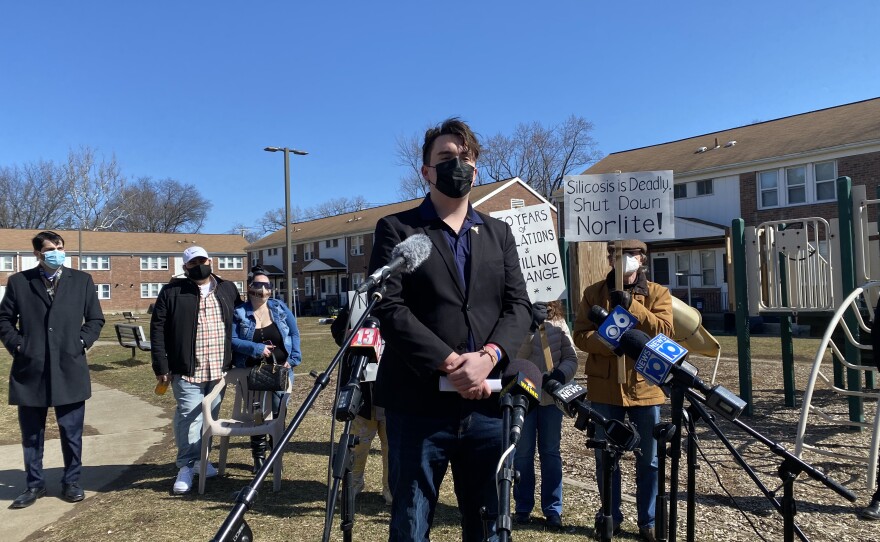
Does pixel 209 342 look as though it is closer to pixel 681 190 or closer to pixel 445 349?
pixel 445 349

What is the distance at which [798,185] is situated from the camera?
80.8ft

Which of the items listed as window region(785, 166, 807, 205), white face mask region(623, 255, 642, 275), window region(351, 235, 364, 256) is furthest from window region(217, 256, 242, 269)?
white face mask region(623, 255, 642, 275)

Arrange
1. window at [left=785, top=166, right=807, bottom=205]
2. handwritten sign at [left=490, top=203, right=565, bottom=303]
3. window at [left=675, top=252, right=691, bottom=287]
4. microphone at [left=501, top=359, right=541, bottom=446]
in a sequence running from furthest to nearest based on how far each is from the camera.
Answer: window at [left=675, top=252, right=691, bottom=287] < window at [left=785, top=166, right=807, bottom=205] < handwritten sign at [left=490, top=203, right=565, bottom=303] < microphone at [left=501, top=359, right=541, bottom=446]

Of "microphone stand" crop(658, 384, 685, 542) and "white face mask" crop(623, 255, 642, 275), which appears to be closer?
"microphone stand" crop(658, 384, 685, 542)

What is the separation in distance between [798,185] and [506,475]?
2668 centimetres

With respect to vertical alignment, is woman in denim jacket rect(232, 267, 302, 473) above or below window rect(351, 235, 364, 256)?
below

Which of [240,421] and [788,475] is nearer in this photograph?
[788,475]

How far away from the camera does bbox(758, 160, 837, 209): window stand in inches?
939

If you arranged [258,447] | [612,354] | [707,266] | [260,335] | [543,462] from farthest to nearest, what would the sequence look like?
[707,266] → [260,335] → [258,447] → [543,462] → [612,354]

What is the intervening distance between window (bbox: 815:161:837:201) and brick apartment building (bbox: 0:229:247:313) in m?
48.2

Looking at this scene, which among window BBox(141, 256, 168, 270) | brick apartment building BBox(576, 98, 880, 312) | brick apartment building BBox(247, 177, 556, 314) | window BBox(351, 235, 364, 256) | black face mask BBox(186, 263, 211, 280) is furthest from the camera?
window BBox(141, 256, 168, 270)

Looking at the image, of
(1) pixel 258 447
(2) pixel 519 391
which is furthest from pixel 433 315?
(1) pixel 258 447

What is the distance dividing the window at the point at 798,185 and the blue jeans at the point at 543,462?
23.3m

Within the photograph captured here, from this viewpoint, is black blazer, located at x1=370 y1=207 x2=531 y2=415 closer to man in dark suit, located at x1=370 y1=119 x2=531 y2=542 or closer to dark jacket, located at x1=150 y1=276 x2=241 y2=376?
man in dark suit, located at x1=370 y1=119 x2=531 y2=542
